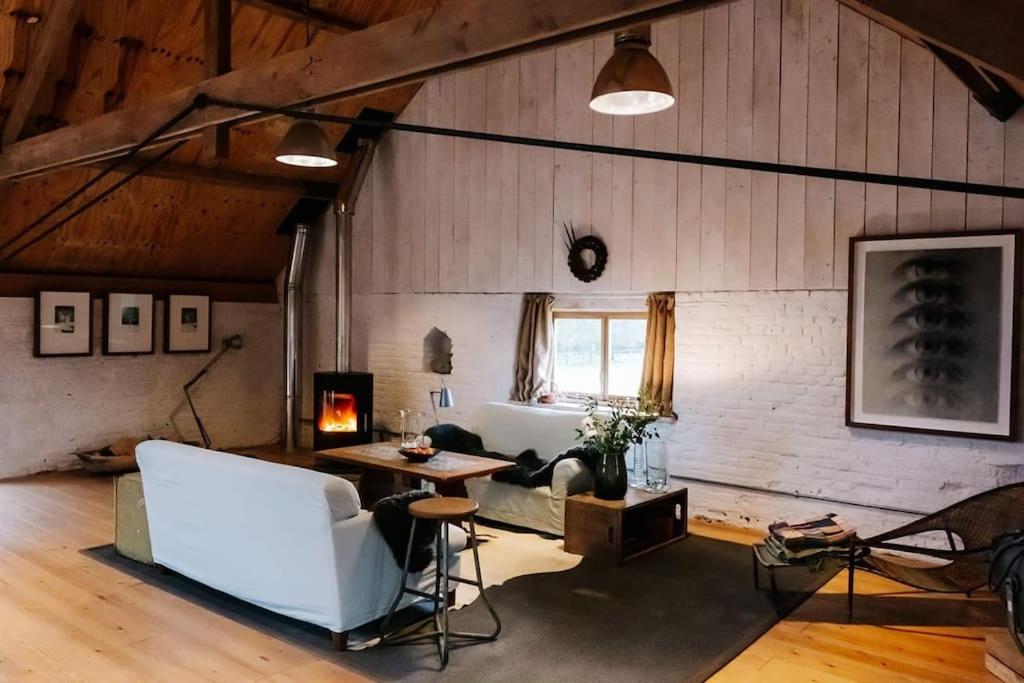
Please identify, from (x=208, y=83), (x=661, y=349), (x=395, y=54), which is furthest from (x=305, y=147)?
(x=661, y=349)

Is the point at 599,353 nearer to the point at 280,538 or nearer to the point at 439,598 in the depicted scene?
the point at 439,598

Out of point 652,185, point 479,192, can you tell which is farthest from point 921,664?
point 479,192

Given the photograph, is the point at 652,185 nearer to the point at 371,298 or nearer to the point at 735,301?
the point at 735,301

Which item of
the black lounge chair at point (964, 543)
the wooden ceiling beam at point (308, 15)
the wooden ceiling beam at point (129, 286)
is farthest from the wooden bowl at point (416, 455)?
the wooden ceiling beam at point (129, 286)

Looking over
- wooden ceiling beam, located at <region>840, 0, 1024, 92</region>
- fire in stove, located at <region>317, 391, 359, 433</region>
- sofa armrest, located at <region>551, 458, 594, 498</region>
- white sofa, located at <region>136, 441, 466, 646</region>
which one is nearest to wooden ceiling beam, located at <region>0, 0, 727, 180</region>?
wooden ceiling beam, located at <region>840, 0, 1024, 92</region>

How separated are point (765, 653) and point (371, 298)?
6.13 meters

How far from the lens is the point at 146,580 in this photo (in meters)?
5.04

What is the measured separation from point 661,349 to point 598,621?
2.79 metres

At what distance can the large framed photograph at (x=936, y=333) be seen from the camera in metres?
5.14

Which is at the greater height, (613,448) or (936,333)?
(936,333)

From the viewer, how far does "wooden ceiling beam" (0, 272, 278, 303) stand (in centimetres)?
795

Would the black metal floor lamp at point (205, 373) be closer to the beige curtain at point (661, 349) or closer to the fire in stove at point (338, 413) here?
the fire in stove at point (338, 413)

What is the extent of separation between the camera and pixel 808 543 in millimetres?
4602

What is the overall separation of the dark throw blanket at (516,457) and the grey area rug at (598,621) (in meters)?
0.89
